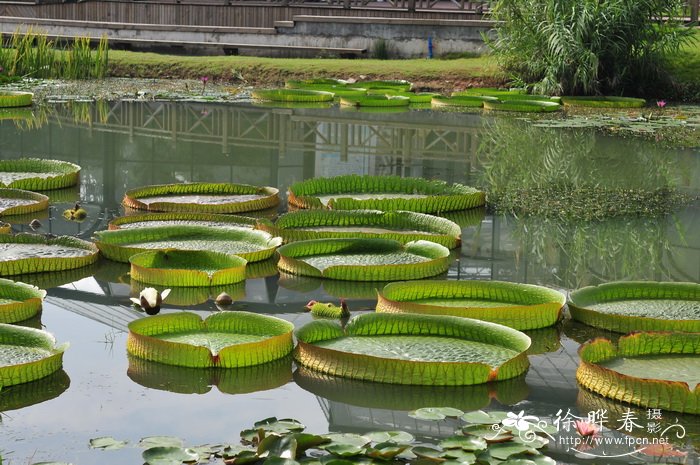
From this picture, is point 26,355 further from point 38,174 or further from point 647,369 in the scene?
point 38,174

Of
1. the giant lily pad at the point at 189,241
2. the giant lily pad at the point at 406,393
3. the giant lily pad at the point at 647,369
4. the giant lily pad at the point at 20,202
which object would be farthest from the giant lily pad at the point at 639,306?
the giant lily pad at the point at 20,202

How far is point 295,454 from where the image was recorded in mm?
3457

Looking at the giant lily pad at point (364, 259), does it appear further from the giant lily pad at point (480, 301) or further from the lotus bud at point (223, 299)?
the lotus bud at point (223, 299)

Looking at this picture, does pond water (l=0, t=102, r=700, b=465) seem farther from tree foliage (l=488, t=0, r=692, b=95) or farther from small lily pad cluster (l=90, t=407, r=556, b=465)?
tree foliage (l=488, t=0, r=692, b=95)

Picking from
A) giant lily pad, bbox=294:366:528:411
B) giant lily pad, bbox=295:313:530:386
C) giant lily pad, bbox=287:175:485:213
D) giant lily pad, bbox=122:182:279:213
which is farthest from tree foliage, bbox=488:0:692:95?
giant lily pad, bbox=294:366:528:411

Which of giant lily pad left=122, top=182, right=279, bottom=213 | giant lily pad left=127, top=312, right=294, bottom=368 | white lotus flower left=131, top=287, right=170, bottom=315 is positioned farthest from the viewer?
giant lily pad left=122, top=182, right=279, bottom=213

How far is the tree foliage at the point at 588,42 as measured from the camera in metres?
14.8

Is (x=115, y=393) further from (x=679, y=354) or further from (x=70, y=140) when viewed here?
(x=70, y=140)

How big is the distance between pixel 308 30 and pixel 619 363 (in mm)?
15458

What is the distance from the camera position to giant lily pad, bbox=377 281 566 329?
5039 millimetres

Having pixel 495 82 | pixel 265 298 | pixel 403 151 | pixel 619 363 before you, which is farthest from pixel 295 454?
pixel 495 82

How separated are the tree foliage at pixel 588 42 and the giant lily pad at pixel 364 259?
913 cm

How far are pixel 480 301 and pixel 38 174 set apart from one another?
465cm

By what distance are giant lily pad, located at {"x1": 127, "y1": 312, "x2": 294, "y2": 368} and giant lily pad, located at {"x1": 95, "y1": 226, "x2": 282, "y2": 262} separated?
1.44 meters
